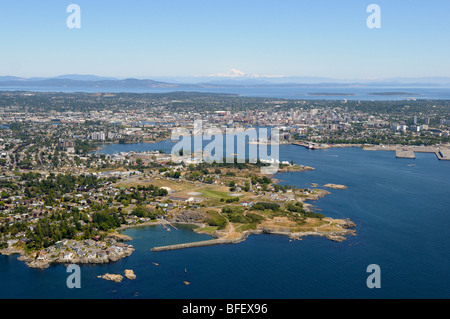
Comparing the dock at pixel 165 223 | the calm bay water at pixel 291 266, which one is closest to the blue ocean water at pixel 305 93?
the calm bay water at pixel 291 266

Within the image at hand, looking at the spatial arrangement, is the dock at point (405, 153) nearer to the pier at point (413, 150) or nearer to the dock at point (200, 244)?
the pier at point (413, 150)

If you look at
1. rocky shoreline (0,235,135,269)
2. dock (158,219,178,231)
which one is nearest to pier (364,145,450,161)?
dock (158,219,178,231)

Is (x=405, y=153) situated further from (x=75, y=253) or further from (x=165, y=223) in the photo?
(x=75, y=253)

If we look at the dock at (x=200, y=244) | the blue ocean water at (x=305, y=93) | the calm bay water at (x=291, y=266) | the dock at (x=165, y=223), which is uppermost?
the blue ocean water at (x=305, y=93)

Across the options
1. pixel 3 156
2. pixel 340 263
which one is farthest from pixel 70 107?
pixel 340 263

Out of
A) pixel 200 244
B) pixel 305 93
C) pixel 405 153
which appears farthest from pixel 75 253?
pixel 305 93

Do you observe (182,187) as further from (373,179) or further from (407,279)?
(407,279)

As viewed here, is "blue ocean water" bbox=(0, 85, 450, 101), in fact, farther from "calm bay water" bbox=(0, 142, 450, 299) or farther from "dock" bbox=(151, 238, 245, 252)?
"dock" bbox=(151, 238, 245, 252)
